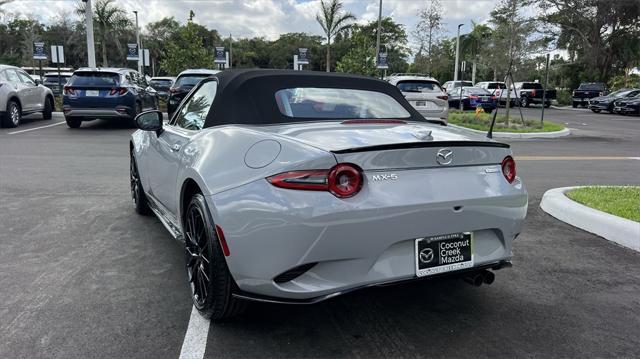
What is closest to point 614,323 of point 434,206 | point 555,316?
point 555,316

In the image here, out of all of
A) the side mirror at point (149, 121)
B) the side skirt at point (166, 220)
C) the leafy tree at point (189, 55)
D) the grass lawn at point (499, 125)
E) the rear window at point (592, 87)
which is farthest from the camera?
the rear window at point (592, 87)

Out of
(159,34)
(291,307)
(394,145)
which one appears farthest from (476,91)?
(159,34)

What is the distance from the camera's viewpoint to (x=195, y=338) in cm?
297

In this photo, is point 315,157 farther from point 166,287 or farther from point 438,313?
point 166,287

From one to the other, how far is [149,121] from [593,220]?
4368mm

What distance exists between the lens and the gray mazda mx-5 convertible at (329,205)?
2596mm

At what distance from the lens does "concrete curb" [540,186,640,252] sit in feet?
15.7

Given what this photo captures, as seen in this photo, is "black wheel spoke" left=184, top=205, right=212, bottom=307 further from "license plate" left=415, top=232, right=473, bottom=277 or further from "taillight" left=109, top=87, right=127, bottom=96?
"taillight" left=109, top=87, right=127, bottom=96

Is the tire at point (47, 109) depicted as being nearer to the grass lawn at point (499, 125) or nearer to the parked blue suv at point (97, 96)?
the parked blue suv at point (97, 96)

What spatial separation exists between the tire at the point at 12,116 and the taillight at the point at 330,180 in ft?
44.7

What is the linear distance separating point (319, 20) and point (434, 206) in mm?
33539

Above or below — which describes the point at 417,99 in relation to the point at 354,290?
above

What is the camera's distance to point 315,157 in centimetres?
262

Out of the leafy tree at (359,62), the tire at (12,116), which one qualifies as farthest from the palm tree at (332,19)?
the tire at (12,116)
